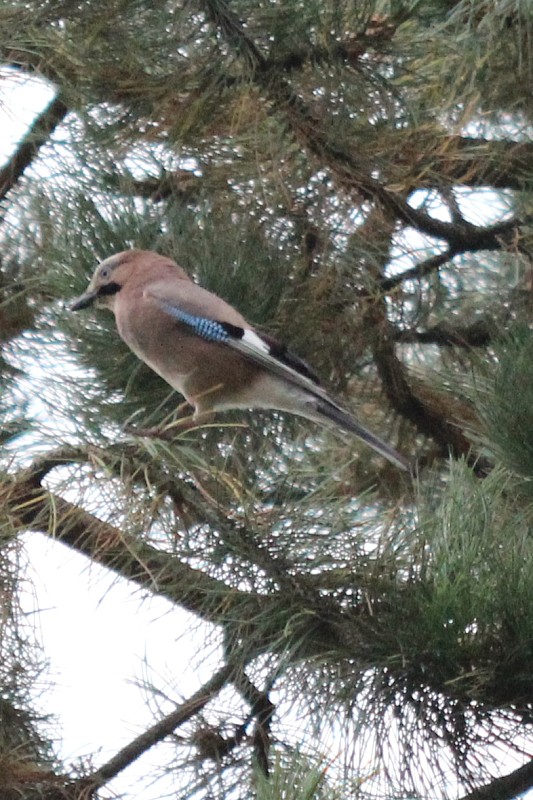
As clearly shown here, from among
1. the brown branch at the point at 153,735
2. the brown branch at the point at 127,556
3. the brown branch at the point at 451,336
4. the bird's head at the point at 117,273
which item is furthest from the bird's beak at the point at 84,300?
the brown branch at the point at 153,735

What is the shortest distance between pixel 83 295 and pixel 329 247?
387 millimetres

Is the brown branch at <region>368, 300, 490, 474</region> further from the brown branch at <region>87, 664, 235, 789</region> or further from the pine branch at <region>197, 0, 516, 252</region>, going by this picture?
the brown branch at <region>87, 664, 235, 789</region>

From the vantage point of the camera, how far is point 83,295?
2.12 meters

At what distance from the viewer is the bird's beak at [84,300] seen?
6.91ft

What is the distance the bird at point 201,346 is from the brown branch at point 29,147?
0.28 meters

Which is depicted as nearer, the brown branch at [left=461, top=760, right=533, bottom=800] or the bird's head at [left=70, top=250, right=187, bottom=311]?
the brown branch at [left=461, top=760, right=533, bottom=800]

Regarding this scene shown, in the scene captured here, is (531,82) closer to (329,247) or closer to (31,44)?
(329,247)

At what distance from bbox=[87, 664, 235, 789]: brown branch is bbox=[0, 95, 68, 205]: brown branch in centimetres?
103

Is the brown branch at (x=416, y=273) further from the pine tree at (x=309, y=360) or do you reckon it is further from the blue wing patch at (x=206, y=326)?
the blue wing patch at (x=206, y=326)

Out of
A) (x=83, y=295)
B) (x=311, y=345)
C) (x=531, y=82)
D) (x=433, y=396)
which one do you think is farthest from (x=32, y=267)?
(x=531, y=82)

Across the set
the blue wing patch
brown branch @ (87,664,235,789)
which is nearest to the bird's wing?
the blue wing patch

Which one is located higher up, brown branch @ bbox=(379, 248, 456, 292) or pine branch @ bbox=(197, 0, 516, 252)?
brown branch @ bbox=(379, 248, 456, 292)

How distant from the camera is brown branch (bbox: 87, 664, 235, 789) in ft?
5.16

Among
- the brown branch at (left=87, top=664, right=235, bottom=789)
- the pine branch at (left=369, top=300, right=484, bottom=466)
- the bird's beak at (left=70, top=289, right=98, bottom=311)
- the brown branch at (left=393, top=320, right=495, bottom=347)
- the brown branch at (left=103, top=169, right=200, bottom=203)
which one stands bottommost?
the brown branch at (left=87, top=664, right=235, bottom=789)
